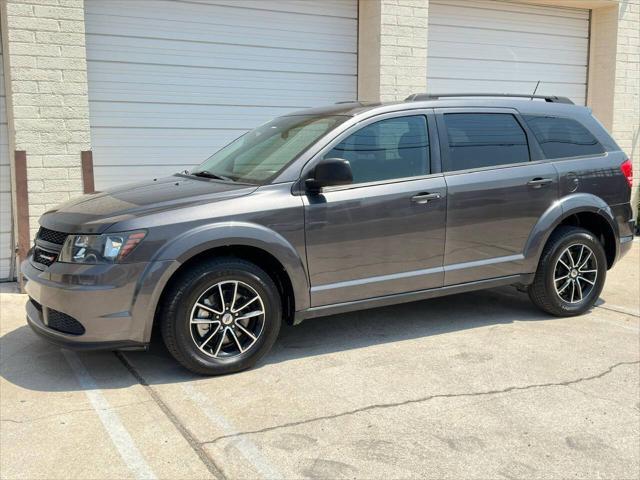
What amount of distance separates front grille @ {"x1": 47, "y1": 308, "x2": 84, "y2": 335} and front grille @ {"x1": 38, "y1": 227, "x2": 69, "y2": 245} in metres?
0.46

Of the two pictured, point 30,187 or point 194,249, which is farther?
point 30,187

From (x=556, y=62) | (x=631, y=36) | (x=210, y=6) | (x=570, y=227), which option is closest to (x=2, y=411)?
(x=570, y=227)

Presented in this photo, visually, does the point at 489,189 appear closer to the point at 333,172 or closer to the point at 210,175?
the point at 333,172

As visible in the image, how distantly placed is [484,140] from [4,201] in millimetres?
4937

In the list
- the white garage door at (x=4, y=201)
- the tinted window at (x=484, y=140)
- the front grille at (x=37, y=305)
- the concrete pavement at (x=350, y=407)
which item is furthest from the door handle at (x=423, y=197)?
the white garage door at (x=4, y=201)

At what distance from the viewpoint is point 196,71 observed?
7754 mm

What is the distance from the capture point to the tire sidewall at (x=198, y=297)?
420 centimetres

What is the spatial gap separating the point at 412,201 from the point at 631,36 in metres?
7.91

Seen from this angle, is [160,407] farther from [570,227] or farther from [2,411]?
[570,227]

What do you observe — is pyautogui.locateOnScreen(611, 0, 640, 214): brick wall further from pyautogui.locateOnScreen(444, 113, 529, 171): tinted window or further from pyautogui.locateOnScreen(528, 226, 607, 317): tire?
pyautogui.locateOnScreen(444, 113, 529, 171): tinted window

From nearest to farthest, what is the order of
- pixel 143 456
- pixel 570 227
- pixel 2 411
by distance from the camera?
pixel 143 456
pixel 2 411
pixel 570 227

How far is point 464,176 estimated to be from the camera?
518 centimetres

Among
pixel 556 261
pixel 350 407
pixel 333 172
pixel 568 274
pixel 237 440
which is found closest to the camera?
pixel 237 440

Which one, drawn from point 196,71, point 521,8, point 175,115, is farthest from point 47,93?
point 521,8
